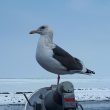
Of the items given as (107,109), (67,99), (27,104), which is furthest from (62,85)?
(107,109)

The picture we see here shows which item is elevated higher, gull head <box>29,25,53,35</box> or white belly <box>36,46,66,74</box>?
gull head <box>29,25,53,35</box>

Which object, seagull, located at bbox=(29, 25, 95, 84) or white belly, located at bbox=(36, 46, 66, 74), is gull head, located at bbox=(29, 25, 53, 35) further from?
white belly, located at bbox=(36, 46, 66, 74)

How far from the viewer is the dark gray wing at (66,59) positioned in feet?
19.2

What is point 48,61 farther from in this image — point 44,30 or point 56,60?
point 44,30

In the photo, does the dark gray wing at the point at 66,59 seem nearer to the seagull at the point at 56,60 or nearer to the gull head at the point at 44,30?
the seagull at the point at 56,60

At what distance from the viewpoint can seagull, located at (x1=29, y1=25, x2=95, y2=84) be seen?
5.71m

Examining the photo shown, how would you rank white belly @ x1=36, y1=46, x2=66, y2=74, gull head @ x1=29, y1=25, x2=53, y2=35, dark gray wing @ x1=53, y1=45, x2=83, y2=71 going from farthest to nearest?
gull head @ x1=29, y1=25, x2=53, y2=35 → dark gray wing @ x1=53, y1=45, x2=83, y2=71 → white belly @ x1=36, y1=46, x2=66, y2=74

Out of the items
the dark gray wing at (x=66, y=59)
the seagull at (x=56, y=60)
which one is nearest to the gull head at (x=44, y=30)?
the seagull at (x=56, y=60)

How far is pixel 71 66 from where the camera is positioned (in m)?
5.91

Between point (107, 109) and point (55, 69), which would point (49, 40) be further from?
point (107, 109)

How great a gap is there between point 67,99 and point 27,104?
2.31ft

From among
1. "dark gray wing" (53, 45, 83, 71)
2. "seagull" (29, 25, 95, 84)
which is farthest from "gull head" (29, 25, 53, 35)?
"dark gray wing" (53, 45, 83, 71)

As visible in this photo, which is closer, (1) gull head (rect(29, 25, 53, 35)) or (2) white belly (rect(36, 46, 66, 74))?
(2) white belly (rect(36, 46, 66, 74))

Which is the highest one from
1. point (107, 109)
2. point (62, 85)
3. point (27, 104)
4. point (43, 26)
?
point (43, 26)
